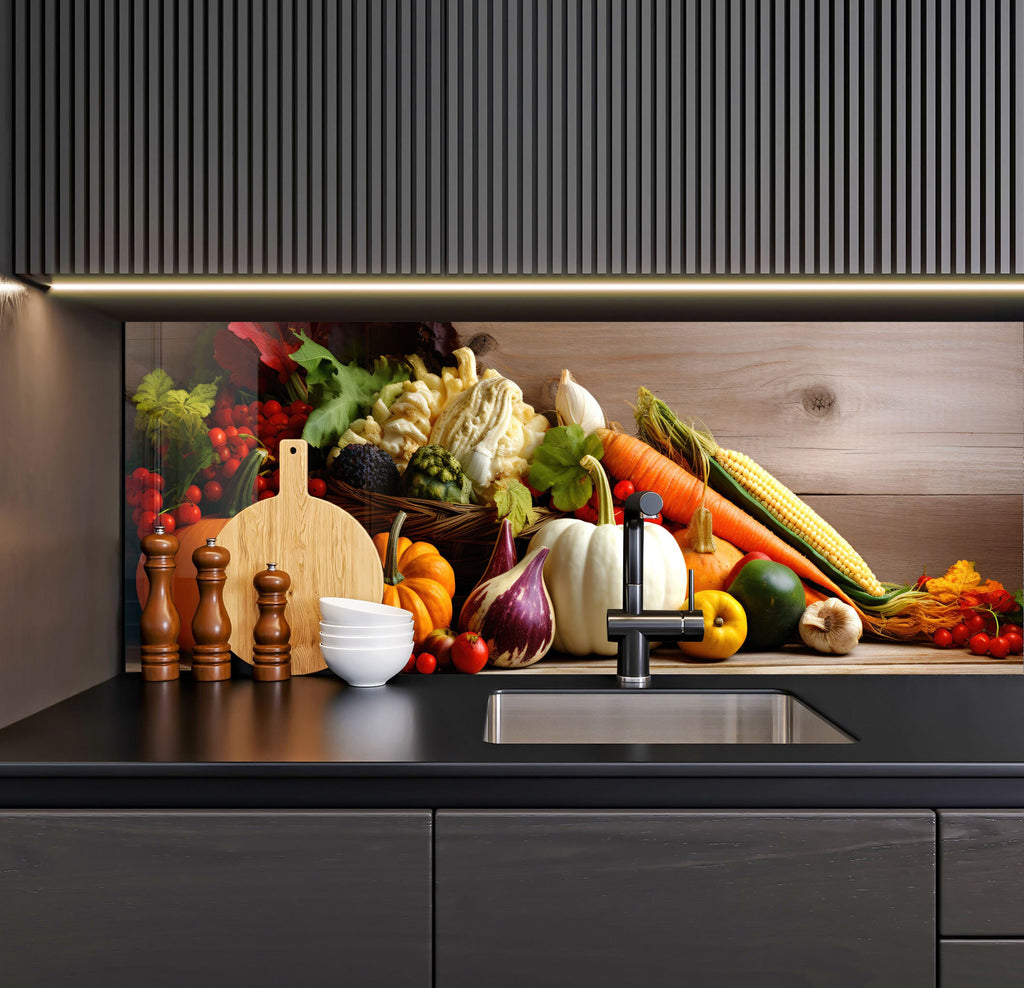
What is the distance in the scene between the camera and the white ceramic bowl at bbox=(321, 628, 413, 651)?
144 cm

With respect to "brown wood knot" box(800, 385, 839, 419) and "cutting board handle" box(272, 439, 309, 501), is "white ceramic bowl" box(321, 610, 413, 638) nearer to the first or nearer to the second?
"cutting board handle" box(272, 439, 309, 501)

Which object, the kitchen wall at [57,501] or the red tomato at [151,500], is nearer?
the kitchen wall at [57,501]

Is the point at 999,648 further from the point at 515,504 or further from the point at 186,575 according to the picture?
the point at 186,575

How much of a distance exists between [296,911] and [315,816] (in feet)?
0.36

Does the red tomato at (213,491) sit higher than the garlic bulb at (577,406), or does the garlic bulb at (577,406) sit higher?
the garlic bulb at (577,406)

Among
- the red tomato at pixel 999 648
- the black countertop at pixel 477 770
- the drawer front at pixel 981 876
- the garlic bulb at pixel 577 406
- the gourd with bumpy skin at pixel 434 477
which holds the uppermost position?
the garlic bulb at pixel 577 406

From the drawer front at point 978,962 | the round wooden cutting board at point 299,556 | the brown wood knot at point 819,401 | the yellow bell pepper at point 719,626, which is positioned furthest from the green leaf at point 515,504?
the drawer front at point 978,962

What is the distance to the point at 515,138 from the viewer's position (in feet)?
4.19

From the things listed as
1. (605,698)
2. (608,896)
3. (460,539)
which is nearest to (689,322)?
(460,539)

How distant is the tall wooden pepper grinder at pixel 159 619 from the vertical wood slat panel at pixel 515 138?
51 cm

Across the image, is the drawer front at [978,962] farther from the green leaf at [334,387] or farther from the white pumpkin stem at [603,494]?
the green leaf at [334,387]

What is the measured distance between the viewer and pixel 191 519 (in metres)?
1.65

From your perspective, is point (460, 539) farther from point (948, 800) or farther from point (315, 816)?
point (948, 800)

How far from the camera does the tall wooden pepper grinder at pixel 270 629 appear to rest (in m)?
1.52
